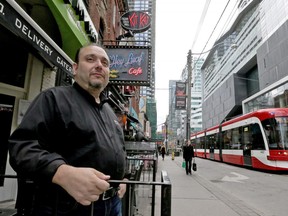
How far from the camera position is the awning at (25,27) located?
9.98 feet

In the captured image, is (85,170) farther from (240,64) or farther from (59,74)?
(240,64)

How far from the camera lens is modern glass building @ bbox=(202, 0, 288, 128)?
34.9 metres

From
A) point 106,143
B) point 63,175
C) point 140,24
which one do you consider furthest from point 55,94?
point 140,24

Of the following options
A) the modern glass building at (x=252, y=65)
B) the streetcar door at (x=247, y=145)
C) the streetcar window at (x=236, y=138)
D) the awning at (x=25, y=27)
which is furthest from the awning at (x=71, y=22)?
the streetcar window at (x=236, y=138)

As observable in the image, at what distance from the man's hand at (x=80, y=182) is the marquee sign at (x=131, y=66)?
890 centimetres

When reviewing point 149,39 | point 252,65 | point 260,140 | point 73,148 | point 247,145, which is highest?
point 149,39

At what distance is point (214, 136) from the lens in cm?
2345

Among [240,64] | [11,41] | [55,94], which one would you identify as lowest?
[55,94]

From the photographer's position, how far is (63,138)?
59.7 inches

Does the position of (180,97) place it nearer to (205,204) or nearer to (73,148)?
(205,204)

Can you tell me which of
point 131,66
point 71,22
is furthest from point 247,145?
point 71,22

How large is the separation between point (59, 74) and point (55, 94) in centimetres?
567

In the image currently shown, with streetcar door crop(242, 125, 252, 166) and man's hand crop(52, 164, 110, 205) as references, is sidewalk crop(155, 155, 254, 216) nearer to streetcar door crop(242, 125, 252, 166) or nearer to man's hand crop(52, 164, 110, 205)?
man's hand crop(52, 164, 110, 205)

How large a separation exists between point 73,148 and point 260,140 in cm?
1449
